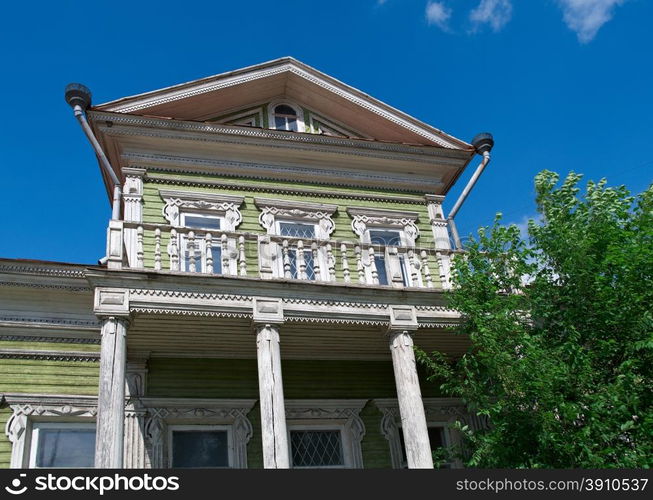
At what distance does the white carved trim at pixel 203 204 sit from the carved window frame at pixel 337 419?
11.5 ft

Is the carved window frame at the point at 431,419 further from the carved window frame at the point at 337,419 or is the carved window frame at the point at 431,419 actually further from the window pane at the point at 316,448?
the window pane at the point at 316,448

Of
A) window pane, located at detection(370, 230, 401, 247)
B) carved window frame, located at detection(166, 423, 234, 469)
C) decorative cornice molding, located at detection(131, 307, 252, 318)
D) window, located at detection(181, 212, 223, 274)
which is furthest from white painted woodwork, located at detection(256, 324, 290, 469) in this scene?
window pane, located at detection(370, 230, 401, 247)

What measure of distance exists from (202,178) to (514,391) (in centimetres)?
716

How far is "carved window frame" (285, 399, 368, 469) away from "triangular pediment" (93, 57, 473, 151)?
230 inches

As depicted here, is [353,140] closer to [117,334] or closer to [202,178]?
[202,178]

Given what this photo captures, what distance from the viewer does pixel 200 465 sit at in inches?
424

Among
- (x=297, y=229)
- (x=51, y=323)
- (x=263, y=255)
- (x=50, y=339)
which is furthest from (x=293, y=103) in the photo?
(x=50, y=339)

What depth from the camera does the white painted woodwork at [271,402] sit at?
8.47 metres

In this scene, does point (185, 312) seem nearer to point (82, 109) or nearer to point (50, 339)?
point (50, 339)

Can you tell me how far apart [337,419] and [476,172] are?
19.2 ft

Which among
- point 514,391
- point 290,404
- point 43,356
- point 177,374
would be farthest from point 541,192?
point 43,356

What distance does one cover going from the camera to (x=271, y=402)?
29.0 ft

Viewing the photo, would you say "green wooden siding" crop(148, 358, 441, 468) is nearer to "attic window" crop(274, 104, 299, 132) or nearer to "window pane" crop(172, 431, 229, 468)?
"window pane" crop(172, 431, 229, 468)

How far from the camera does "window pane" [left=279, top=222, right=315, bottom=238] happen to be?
12922 millimetres
